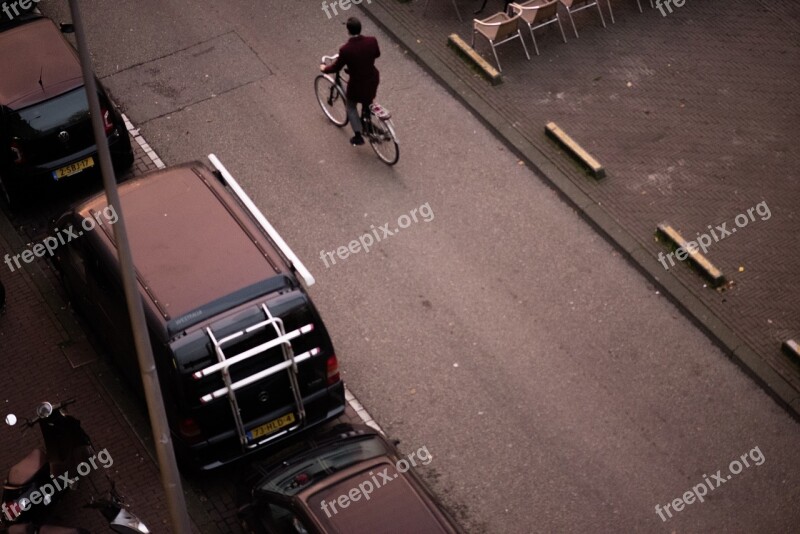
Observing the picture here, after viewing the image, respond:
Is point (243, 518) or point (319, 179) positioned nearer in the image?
point (243, 518)

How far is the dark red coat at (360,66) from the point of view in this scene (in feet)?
44.5

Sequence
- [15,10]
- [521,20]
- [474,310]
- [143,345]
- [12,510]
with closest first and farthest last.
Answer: [143,345], [12,510], [474,310], [15,10], [521,20]

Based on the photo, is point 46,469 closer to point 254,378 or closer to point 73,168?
point 254,378

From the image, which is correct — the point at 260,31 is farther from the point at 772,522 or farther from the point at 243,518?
the point at 772,522

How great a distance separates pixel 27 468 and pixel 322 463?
303 cm

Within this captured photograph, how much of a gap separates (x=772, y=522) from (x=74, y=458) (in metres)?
7.21

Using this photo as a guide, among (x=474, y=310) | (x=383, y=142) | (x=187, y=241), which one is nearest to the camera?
(x=187, y=241)

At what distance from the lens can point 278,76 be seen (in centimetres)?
1569

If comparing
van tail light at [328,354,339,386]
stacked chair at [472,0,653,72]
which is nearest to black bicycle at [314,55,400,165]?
stacked chair at [472,0,653,72]

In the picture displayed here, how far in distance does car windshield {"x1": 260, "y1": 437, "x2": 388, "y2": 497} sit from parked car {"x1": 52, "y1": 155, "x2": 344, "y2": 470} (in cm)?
67

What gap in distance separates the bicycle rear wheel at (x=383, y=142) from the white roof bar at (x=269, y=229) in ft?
6.37

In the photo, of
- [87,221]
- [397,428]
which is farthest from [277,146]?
[397,428]

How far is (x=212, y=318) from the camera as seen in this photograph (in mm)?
9805

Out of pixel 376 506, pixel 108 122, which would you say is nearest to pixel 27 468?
pixel 376 506
